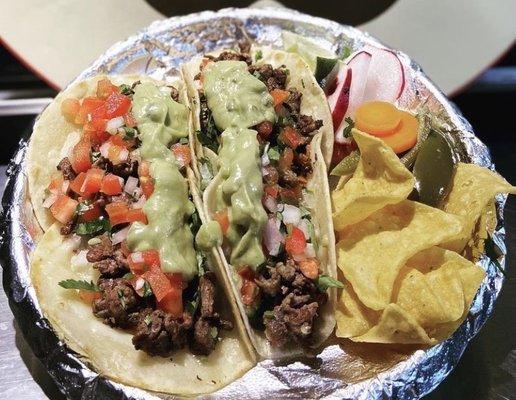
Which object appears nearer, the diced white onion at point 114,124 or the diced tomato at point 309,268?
the diced tomato at point 309,268

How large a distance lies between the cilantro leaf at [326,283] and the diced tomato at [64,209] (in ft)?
3.41

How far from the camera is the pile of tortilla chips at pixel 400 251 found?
2.02 meters

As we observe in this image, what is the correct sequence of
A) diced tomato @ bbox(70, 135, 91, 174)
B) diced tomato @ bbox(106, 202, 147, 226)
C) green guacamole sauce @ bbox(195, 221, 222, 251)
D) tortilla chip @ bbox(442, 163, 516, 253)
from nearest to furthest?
green guacamole sauce @ bbox(195, 221, 222, 251) < diced tomato @ bbox(106, 202, 147, 226) < tortilla chip @ bbox(442, 163, 516, 253) < diced tomato @ bbox(70, 135, 91, 174)

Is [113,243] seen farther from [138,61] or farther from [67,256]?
[138,61]

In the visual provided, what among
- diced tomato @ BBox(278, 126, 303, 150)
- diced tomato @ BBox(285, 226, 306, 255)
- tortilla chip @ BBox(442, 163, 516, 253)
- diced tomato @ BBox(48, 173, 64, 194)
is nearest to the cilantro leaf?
diced tomato @ BBox(285, 226, 306, 255)

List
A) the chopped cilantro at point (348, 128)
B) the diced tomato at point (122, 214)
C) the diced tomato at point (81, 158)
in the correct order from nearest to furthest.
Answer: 1. the diced tomato at point (122, 214)
2. the diced tomato at point (81, 158)
3. the chopped cilantro at point (348, 128)

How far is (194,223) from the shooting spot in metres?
2.19

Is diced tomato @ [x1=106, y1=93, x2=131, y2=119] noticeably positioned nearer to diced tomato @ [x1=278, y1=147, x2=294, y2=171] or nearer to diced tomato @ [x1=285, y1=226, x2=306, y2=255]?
diced tomato @ [x1=278, y1=147, x2=294, y2=171]

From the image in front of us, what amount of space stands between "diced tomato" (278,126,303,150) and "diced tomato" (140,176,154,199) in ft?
1.93

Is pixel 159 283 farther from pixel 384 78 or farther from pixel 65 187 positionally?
pixel 384 78

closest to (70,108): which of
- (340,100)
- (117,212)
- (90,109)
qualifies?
(90,109)

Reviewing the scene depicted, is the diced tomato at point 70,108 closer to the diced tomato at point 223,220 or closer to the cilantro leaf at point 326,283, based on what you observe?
the diced tomato at point 223,220

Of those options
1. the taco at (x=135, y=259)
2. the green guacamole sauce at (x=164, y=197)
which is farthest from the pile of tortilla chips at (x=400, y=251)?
the green guacamole sauce at (x=164, y=197)

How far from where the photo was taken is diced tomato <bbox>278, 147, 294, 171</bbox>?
2.37 meters
